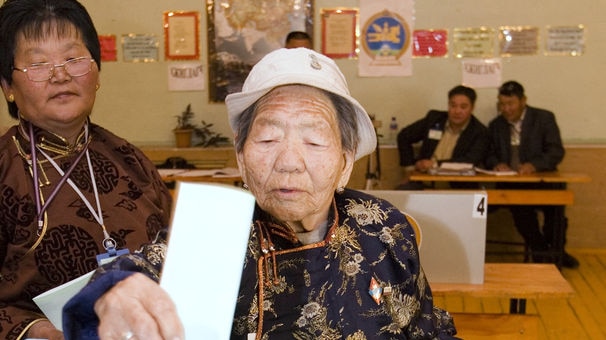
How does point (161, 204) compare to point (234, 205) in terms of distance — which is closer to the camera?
point (234, 205)

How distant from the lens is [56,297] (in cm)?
129

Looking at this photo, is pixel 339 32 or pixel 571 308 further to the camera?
pixel 339 32

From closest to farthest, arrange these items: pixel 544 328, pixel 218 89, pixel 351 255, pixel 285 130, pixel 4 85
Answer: pixel 285 130 → pixel 351 255 → pixel 4 85 → pixel 544 328 → pixel 218 89

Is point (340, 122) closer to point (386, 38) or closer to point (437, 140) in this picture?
point (437, 140)

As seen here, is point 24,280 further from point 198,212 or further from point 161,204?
point 198,212

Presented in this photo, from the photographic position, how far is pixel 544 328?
13.6ft

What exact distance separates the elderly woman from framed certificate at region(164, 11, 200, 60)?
535 cm

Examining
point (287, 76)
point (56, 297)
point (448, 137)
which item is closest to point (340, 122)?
point (287, 76)

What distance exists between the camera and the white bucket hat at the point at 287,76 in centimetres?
129

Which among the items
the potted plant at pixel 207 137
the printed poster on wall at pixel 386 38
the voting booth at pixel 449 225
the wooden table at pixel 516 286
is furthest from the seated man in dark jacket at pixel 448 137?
the voting booth at pixel 449 225

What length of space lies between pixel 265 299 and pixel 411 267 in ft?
1.30

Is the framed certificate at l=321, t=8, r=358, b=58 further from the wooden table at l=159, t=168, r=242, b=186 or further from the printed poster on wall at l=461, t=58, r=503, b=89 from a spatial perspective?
the wooden table at l=159, t=168, r=242, b=186

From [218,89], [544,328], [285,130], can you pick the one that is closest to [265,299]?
[285,130]

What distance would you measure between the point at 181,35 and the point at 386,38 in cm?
216
